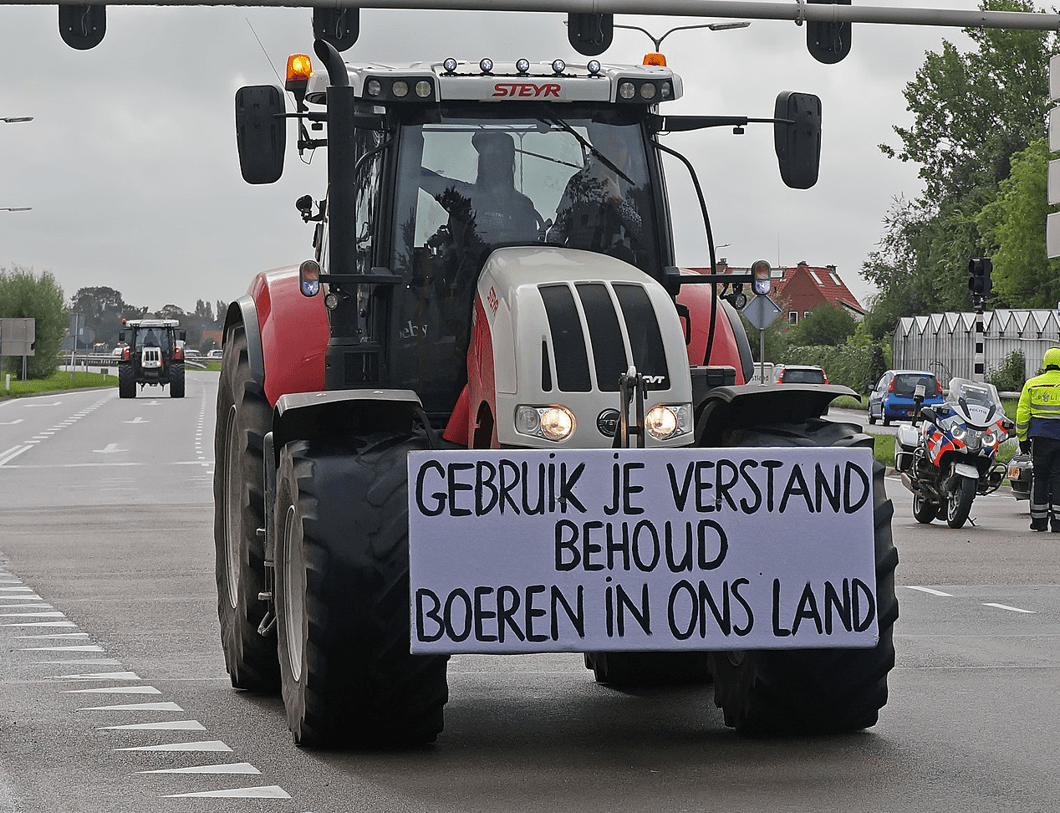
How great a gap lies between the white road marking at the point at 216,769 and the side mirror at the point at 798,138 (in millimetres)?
3439

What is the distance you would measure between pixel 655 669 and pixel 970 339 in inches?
2461

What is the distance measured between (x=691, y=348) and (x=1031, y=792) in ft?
9.46

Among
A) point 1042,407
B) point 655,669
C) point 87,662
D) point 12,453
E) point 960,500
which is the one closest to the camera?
point 655,669

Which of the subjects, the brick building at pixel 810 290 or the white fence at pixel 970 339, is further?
the brick building at pixel 810 290

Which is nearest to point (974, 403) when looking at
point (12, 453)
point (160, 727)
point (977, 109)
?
point (160, 727)

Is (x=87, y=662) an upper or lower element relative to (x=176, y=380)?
upper

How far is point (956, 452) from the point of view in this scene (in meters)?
20.1

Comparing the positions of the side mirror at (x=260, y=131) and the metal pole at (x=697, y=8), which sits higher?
the metal pole at (x=697, y=8)

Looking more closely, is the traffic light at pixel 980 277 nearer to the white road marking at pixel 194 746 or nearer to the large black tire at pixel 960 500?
the large black tire at pixel 960 500

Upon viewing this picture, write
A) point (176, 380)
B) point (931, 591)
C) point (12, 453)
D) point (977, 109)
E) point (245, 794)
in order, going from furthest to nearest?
point (977, 109), point (176, 380), point (12, 453), point (931, 591), point (245, 794)

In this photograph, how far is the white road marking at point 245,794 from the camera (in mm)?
6441

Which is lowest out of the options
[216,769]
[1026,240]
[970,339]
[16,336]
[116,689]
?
[116,689]

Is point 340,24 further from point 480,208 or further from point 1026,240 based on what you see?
point 1026,240

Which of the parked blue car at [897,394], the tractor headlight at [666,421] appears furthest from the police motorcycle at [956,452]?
the parked blue car at [897,394]
